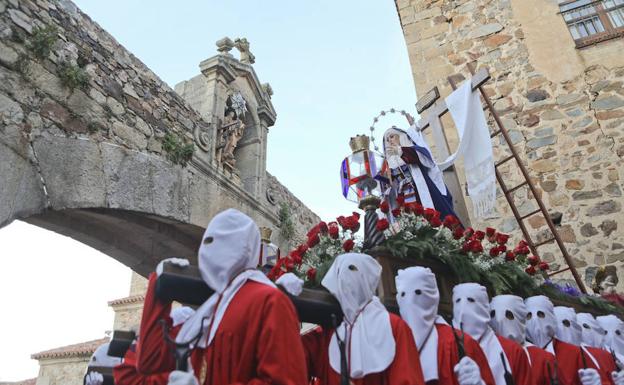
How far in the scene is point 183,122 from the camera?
5.14 metres

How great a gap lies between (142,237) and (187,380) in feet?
13.4

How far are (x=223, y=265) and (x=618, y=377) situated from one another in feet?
8.87

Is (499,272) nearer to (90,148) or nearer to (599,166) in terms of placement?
(90,148)

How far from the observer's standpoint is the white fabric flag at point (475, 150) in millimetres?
4254

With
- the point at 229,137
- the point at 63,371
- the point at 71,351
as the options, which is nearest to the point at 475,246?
the point at 229,137

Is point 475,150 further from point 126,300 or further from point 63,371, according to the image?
point 63,371

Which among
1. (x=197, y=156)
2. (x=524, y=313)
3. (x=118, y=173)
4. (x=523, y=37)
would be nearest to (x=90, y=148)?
(x=118, y=173)

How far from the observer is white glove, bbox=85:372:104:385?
198 centimetres

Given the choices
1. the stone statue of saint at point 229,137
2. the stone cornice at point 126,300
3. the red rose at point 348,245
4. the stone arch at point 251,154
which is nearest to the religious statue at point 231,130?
the stone statue of saint at point 229,137

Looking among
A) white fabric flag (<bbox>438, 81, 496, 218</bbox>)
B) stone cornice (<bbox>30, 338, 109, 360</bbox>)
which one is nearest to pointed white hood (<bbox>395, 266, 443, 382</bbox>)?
white fabric flag (<bbox>438, 81, 496, 218</bbox>)

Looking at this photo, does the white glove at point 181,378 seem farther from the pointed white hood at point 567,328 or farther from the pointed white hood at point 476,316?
the pointed white hood at point 567,328

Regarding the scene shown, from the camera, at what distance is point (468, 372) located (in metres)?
1.94

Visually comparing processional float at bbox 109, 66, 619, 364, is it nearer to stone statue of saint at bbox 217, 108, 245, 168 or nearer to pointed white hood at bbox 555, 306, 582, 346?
pointed white hood at bbox 555, 306, 582, 346

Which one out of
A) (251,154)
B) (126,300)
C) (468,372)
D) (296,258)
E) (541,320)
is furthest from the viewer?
(126,300)
